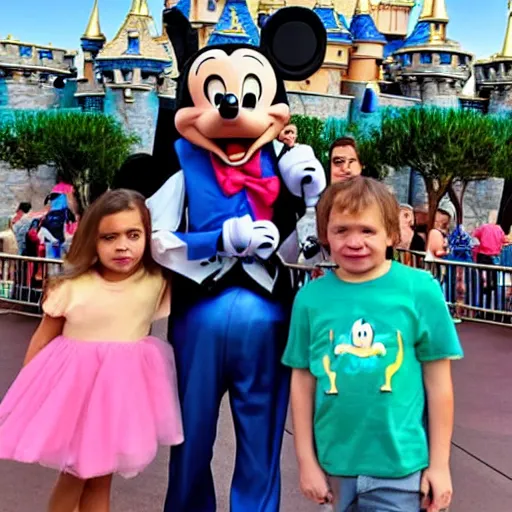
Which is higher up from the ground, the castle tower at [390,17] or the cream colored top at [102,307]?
the castle tower at [390,17]

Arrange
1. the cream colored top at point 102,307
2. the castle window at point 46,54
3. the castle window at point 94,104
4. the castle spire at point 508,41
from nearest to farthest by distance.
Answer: the cream colored top at point 102,307 < the castle window at point 94,104 < the castle window at point 46,54 < the castle spire at point 508,41

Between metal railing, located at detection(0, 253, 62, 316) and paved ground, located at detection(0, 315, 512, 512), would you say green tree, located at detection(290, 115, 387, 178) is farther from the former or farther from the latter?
paved ground, located at detection(0, 315, 512, 512)

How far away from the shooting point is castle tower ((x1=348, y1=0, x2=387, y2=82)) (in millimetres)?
19766

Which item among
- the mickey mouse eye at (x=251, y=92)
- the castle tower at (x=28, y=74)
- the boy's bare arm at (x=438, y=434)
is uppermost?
the castle tower at (x=28, y=74)

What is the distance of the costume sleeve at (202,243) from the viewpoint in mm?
2025

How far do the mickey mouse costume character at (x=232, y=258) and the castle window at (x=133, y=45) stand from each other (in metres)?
15.5

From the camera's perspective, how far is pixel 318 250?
7.02 feet

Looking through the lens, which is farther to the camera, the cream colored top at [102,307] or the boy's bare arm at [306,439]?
the cream colored top at [102,307]

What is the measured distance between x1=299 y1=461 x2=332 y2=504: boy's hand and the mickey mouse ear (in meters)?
1.17

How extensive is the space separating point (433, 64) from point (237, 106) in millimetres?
17523

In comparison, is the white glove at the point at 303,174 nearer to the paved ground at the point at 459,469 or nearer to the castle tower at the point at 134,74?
the paved ground at the point at 459,469

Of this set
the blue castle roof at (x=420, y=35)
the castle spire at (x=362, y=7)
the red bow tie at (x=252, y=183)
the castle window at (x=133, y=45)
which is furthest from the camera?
the castle spire at (x=362, y=7)

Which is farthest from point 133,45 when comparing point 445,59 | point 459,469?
point 459,469

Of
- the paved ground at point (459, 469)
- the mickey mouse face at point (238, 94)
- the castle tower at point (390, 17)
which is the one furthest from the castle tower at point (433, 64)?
the mickey mouse face at point (238, 94)
